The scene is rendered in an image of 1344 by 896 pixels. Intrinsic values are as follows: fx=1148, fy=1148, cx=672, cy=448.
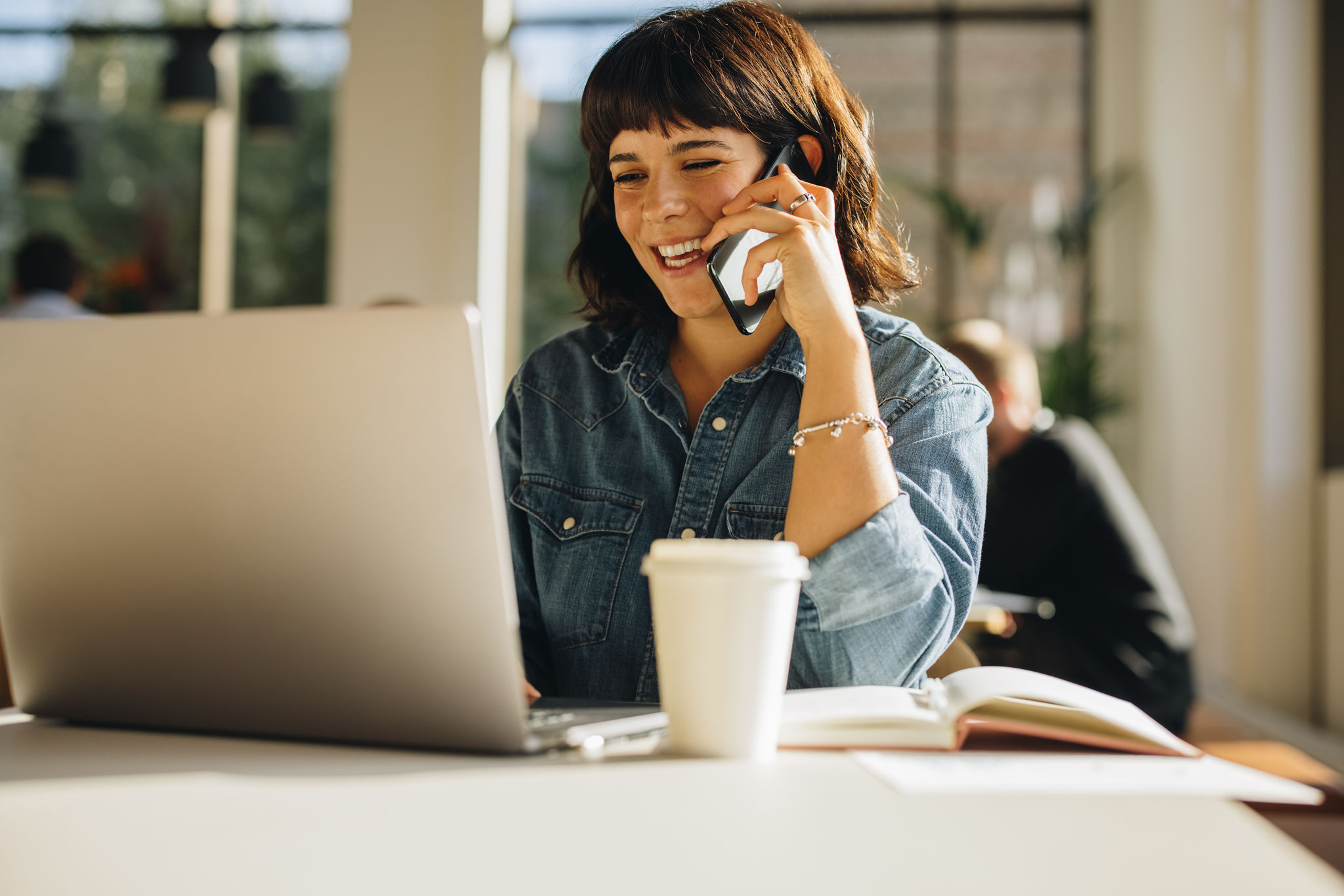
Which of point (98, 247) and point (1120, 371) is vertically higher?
point (98, 247)

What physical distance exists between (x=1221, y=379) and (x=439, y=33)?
3.82 meters

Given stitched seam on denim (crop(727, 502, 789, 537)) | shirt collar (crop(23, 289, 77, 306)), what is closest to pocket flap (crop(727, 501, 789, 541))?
stitched seam on denim (crop(727, 502, 789, 537))

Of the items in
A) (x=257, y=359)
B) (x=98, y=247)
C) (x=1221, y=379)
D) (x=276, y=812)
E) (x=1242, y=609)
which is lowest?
(x=1242, y=609)

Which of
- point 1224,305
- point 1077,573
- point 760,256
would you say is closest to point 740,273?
point 760,256

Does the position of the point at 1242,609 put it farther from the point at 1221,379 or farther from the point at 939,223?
the point at 939,223

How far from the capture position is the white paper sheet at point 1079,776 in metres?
0.60

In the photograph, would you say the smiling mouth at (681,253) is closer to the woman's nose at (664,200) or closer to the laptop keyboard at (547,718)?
the woman's nose at (664,200)

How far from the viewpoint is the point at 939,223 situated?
5.73 m

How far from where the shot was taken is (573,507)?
1.30m

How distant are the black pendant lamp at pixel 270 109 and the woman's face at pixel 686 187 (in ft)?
15.7

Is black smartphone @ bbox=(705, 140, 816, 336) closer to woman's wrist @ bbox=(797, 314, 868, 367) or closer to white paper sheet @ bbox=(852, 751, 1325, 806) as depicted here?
woman's wrist @ bbox=(797, 314, 868, 367)

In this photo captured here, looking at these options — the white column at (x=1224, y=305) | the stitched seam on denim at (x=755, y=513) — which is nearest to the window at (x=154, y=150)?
the white column at (x=1224, y=305)

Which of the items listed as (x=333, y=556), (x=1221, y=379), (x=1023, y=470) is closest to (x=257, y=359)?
(x=333, y=556)

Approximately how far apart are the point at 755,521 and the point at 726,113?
0.46m
